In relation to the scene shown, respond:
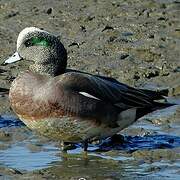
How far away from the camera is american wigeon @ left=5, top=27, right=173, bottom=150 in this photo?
8.52 metres

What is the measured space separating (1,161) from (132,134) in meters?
1.59

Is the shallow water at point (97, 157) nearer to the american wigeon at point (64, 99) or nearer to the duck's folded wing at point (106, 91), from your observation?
the american wigeon at point (64, 99)

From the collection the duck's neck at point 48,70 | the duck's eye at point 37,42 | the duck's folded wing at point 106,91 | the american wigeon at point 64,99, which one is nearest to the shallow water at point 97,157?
the american wigeon at point 64,99

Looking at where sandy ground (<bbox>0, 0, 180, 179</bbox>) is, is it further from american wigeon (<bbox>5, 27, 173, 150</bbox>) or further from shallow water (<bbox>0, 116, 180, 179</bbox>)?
american wigeon (<bbox>5, 27, 173, 150</bbox>)

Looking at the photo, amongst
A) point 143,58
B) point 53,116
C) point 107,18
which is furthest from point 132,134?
point 107,18

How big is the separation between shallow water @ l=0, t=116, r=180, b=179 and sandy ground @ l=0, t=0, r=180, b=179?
40 cm

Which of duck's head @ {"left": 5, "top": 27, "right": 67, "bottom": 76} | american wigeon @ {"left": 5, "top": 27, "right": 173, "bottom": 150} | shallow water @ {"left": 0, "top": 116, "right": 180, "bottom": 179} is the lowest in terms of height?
shallow water @ {"left": 0, "top": 116, "right": 180, "bottom": 179}

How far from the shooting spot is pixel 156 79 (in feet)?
36.0

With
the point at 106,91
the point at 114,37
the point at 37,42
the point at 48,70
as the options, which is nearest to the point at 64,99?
the point at 48,70

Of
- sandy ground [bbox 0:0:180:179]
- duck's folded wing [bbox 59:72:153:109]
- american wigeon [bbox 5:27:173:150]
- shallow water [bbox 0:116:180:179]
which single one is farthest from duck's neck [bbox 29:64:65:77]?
sandy ground [bbox 0:0:180:179]

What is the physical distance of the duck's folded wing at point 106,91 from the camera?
871cm

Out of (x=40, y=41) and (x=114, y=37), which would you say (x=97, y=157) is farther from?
(x=114, y=37)

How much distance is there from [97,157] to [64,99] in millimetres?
Answer: 687

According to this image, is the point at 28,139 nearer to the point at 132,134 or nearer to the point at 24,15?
the point at 132,134
